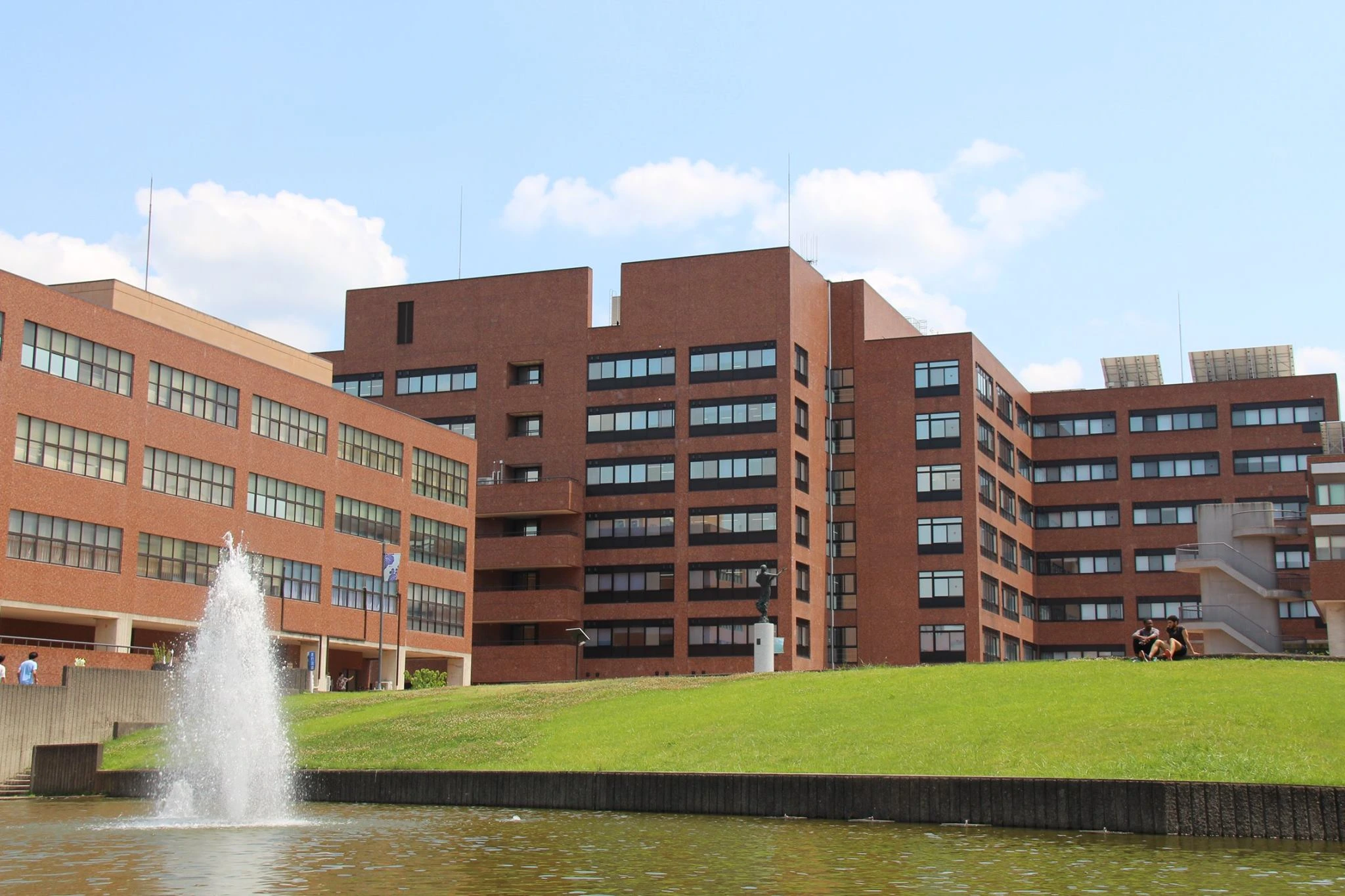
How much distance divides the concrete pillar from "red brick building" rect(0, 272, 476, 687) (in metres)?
45.7

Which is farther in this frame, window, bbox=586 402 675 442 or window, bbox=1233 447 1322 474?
window, bbox=1233 447 1322 474

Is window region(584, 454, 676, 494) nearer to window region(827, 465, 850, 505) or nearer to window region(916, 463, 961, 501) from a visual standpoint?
window region(827, 465, 850, 505)

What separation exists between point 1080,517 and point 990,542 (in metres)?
15.5

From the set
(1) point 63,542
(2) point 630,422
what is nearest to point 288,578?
(1) point 63,542

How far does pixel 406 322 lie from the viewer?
10356cm

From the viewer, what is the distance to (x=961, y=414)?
315ft

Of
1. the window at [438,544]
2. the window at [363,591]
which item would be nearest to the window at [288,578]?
the window at [363,591]

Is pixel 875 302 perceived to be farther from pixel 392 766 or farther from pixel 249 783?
pixel 249 783

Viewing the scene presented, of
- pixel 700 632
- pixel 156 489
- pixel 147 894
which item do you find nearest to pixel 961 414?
pixel 700 632

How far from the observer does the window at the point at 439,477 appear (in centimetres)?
8388

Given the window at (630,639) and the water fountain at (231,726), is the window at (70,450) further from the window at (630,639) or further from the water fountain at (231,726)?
the window at (630,639)

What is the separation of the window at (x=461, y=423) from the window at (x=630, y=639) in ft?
51.0

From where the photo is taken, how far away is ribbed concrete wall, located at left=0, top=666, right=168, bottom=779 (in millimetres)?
43969

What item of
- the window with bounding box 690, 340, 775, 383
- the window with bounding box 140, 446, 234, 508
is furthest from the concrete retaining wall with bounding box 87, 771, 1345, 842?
the window with bounding box 690, 340, 775, 383
